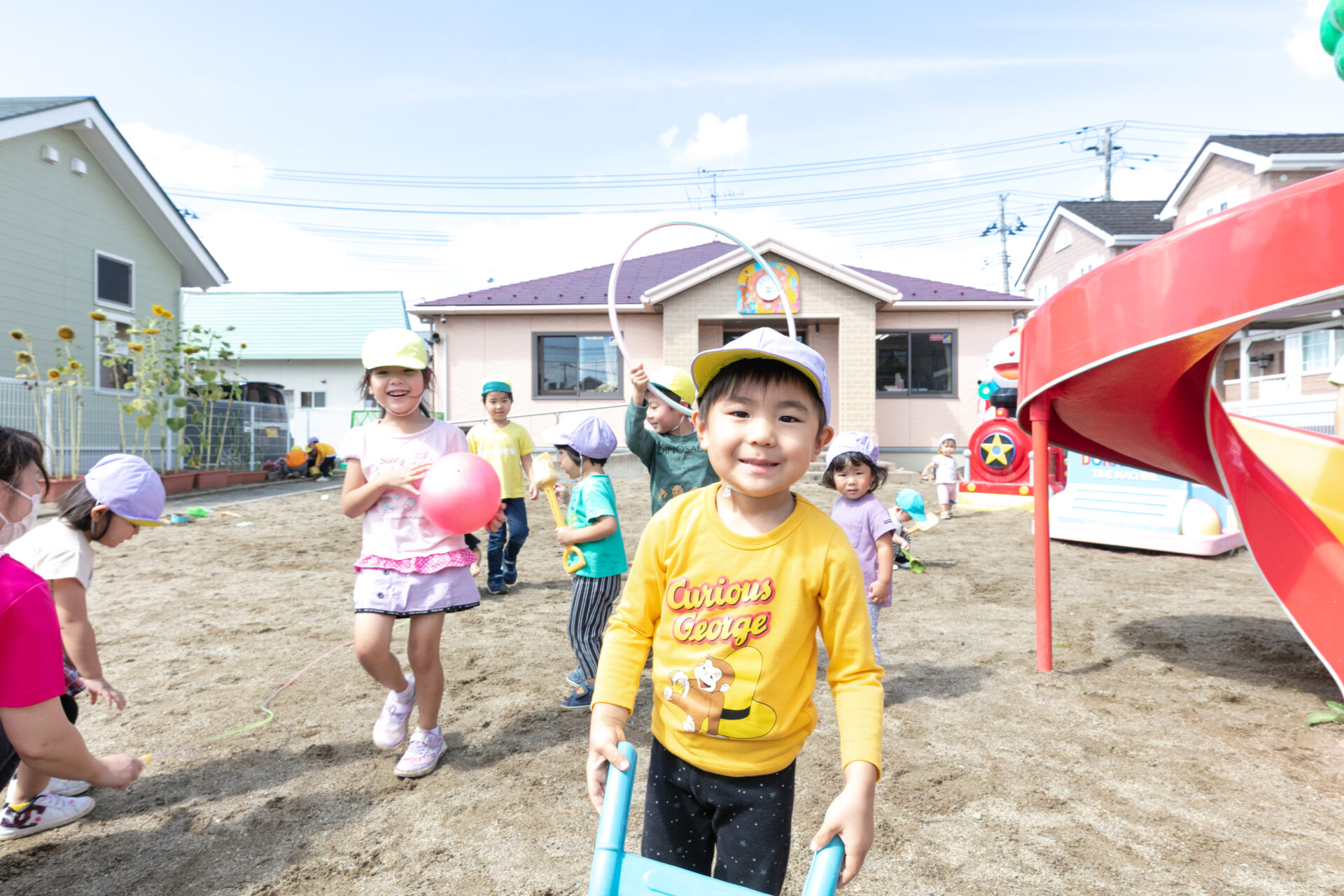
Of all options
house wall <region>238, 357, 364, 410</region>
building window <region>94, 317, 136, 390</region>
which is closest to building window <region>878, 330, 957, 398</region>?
building window <region>94, 317, 136, 390</region>

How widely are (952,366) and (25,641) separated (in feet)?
57.7

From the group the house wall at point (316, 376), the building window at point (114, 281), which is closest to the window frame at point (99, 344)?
the building window at point (114, 281)

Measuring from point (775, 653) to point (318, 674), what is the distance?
375cm

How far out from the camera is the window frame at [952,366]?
17516 mm

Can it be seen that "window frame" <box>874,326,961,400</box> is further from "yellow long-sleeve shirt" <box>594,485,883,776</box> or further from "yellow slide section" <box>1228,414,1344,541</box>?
"yellow long-sleeve shirt" <box>594,485,883,776</box>

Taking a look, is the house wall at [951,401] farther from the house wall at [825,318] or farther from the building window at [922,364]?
the house wall at [825,318]

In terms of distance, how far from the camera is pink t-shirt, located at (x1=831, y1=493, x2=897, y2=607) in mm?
4008

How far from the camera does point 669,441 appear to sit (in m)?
4.05

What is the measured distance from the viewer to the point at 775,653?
1.67 meters

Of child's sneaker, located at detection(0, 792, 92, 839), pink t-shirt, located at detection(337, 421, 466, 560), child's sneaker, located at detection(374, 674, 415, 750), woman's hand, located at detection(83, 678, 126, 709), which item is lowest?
child's sneaker, located at detection(0, 792, 92, 839)

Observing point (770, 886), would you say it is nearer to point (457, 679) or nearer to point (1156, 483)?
point (457, 679)

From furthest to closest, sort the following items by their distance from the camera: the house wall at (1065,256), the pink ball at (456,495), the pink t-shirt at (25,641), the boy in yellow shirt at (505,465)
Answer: the house wall at (1065,256) < the boy in yellow shirt at (505,465) < the pink ball at (456,495) < the pink t-shirt at (25,641)

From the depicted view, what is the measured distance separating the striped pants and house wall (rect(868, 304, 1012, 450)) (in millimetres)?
14342

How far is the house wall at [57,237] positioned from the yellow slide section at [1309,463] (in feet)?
57.7
